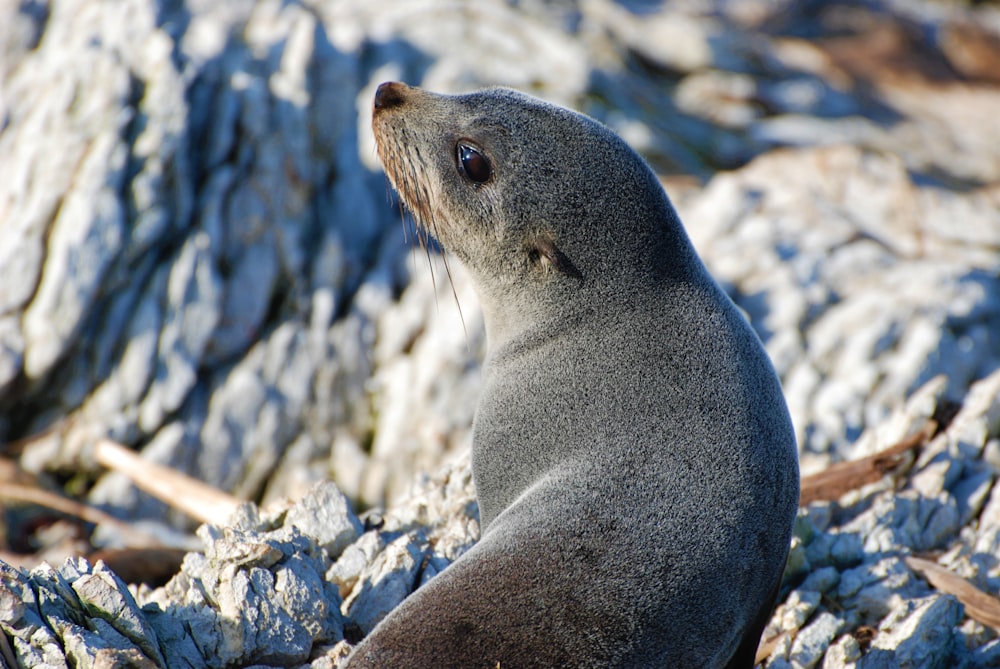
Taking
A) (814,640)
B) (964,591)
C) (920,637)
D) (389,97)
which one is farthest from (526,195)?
(964,591)

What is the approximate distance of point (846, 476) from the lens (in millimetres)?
6375

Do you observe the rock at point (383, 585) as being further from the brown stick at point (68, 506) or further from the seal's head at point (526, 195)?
the brown stick at point (68, 506)

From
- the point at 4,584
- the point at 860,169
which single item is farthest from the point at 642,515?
the point at 860,169

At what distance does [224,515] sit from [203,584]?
10.3 feet

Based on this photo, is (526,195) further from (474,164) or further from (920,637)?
(920,637)

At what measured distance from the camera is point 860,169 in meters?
12.6

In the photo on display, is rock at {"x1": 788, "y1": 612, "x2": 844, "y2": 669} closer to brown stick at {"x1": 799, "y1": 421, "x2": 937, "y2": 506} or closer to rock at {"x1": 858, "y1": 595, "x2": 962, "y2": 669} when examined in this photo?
rock at {"x1": 858, "y1": 595, "x2": 962, "y2": 669}

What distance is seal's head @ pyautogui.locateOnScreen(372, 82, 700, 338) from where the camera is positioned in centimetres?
421

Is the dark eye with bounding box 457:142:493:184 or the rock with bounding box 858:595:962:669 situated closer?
the dark eye with bounding box 457:142:493:184

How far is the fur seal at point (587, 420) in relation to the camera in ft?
11.3

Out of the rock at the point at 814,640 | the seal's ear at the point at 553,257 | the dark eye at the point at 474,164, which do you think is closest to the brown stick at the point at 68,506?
the dark eye at the point at 474,164

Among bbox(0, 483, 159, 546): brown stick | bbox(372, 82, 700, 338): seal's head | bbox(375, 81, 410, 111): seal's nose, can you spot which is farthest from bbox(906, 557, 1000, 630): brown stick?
bbox(0, 483, 159, 546): brown stick

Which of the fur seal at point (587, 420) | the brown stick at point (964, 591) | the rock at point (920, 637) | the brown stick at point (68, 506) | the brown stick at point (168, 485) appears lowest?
the brown stick at point (68, 506)

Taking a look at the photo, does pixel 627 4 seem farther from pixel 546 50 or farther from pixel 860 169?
pixel 860 169
